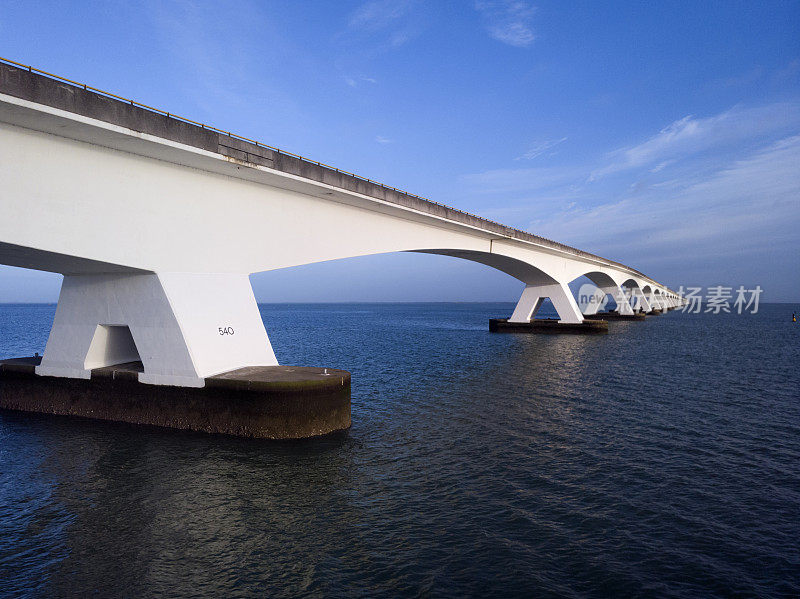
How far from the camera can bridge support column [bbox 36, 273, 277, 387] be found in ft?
45.8

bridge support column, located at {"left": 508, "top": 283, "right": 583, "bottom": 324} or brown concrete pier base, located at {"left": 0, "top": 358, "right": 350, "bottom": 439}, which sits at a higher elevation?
bridge support column, located at {"left": 508, "top": 283, "right": 583, "bottom": 324}

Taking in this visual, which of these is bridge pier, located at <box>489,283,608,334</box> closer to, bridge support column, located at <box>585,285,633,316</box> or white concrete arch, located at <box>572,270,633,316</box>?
white concrete arch, located at <box>572,270,633,316</box>

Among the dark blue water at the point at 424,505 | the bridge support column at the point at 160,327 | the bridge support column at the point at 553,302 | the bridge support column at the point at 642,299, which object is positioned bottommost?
the dark blue water at the point at 424,505

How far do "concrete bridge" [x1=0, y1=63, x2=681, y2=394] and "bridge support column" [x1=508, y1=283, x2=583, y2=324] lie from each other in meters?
36.1

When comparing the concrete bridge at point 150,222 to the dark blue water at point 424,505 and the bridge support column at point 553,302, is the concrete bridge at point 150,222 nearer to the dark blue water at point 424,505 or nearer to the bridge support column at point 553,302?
the dark blue water at point 424,505

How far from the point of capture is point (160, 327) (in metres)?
14.1

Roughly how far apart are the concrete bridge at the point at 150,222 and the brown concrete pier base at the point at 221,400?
0.54 m

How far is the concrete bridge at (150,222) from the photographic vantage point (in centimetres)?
1139

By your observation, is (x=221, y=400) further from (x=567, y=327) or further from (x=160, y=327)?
(x=567, y=327)

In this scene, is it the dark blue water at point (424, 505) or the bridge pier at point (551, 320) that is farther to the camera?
the bridge pier at point (551, 320)

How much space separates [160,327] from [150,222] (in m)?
3.15

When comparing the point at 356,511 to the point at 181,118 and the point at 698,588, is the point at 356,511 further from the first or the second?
the point at 181,118

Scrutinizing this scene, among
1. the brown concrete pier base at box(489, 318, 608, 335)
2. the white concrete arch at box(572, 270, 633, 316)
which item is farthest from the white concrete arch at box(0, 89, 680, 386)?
the white concrete arch at box(572, 270, 633, 316)

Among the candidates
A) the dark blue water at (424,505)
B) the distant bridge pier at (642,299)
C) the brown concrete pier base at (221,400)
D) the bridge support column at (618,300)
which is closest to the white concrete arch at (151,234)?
the brown concrete pier base at (221,400)
